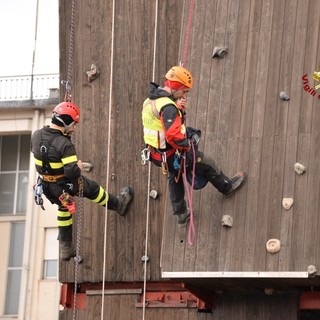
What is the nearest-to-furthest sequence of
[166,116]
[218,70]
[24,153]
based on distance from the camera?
1. [166,116]
2. [218,70]
3. [24,153]

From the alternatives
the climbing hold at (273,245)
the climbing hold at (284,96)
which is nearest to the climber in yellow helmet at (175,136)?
the climbing hold at (273,245)

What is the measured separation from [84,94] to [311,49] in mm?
3408

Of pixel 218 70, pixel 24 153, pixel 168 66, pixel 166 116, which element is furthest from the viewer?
pixel 24 153

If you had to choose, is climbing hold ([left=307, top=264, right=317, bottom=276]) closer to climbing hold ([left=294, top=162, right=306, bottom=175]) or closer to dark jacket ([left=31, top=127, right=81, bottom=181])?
climbing hold ([left=294, top=162, right=306, bottom=175])

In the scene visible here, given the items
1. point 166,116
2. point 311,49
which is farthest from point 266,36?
point 166,116

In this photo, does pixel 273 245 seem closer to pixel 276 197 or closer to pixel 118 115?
pixel 276 197

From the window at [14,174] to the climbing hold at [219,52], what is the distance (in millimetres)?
14910

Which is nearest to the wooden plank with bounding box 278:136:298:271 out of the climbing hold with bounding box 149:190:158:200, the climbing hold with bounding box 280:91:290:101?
the climbing hold with bounding box 280:91:290:101

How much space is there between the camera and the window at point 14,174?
29266 millimetres

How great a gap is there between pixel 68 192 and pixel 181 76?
6.57 ft

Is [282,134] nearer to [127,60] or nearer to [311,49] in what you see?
[311,49]

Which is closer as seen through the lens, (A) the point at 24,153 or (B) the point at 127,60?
(B) the point at 127,60

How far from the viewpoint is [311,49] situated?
14117 millimetres

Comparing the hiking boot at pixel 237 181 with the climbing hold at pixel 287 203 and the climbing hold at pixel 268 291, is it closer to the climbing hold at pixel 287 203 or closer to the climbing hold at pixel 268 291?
the climbing hold at pixel 287 203
